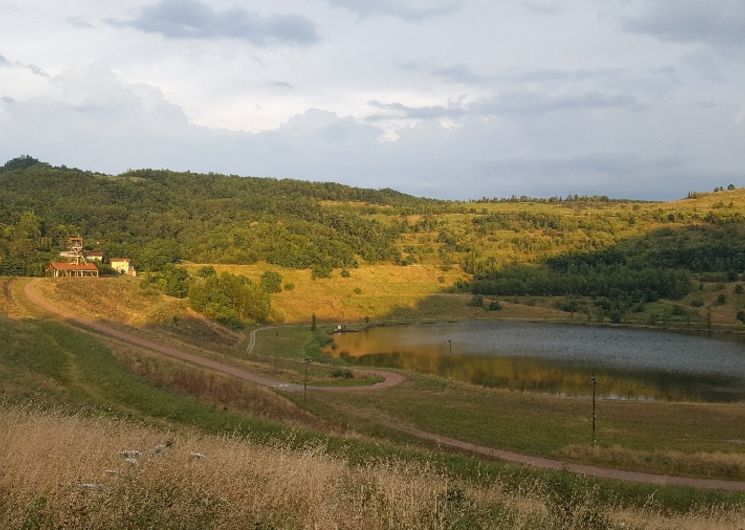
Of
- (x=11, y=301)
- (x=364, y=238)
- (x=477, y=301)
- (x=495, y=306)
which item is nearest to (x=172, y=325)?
(x=11, y=301)

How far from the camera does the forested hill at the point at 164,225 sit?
317ft

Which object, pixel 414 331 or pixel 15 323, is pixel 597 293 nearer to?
pixel 414 331

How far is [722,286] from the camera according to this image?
371ft

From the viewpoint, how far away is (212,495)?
7898 millimetres

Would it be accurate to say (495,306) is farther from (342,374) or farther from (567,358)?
(342,374)

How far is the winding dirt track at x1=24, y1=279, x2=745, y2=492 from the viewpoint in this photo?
25.4 meters

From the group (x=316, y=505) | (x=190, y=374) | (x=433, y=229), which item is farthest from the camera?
(x=433, y=229)

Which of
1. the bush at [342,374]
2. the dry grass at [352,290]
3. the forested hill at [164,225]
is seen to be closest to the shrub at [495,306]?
the dry grass at [352,290]

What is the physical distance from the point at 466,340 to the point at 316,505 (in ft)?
250

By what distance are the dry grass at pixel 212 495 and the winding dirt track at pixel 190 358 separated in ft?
106

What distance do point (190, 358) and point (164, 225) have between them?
98084 mm

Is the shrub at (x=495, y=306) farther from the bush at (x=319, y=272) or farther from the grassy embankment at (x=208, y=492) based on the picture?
the grassy embankment at (x=208, y=492)

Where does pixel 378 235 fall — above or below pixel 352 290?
above

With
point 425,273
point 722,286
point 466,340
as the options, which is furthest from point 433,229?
point 466,340
